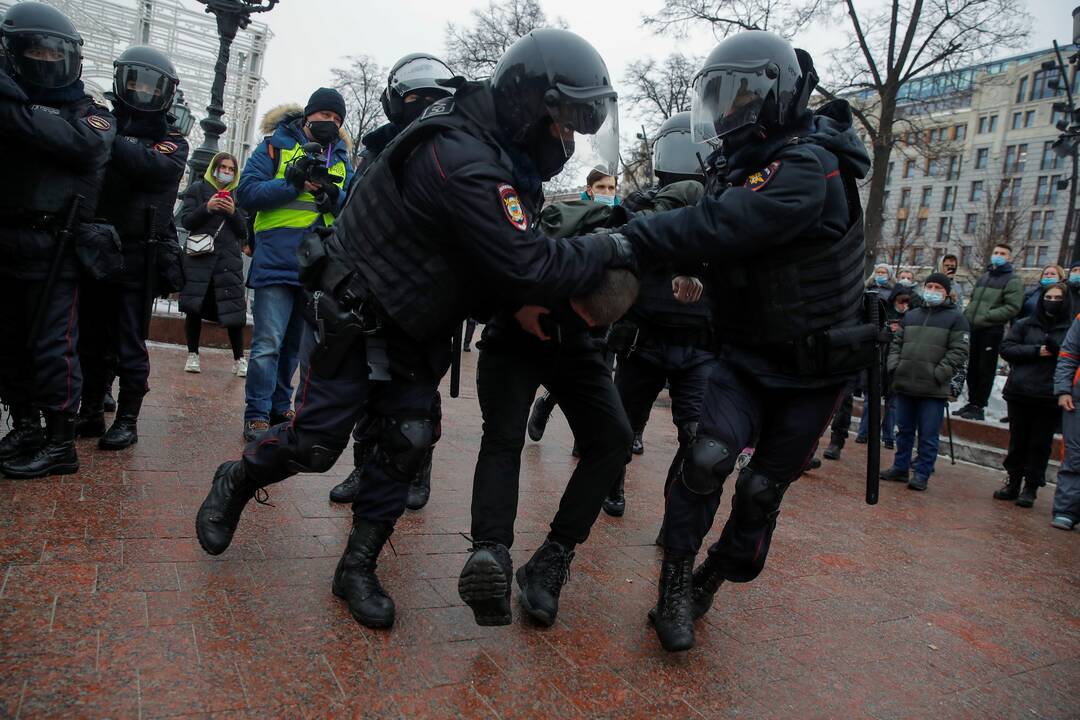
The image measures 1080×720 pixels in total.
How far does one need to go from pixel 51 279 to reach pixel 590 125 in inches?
112

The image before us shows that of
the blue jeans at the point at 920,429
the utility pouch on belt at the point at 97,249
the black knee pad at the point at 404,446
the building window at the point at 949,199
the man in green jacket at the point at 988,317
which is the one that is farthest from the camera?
the building window at the point at 949,199

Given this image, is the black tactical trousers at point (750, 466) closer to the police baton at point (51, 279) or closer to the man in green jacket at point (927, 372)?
the police baton at point (51, 279)

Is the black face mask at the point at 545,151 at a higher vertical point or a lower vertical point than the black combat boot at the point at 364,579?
higher

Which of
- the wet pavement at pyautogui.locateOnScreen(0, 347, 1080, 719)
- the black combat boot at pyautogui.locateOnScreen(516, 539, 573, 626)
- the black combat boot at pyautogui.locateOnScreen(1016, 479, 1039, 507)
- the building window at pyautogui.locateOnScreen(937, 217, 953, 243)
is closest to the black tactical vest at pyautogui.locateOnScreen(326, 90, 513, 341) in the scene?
the black combat boot at pyautogui.locateOnScreen(516, 539, 573, 626)

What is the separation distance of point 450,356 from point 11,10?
286 centimetres

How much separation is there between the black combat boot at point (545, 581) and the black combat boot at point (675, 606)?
371mm

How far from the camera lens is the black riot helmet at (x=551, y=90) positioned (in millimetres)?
2615

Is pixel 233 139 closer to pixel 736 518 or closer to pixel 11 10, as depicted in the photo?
pixel 11 10

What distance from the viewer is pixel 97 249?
404 centimetres

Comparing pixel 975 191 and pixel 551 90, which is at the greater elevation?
pixel 975 191

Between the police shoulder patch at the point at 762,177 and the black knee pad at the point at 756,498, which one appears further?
the black knee pad at the point at 756,498

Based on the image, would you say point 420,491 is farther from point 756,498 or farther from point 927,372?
point 927,372

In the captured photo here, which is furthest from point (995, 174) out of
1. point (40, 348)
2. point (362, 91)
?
point (40, 348)

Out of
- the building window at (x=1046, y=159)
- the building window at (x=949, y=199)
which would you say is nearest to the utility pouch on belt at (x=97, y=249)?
the building window at (x=1046, y=159)
